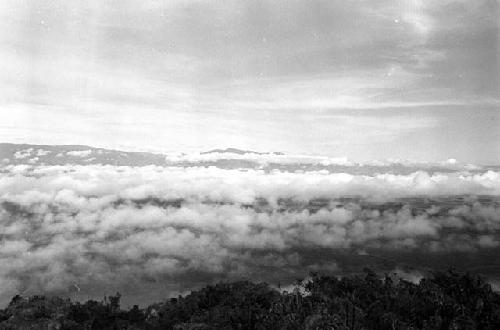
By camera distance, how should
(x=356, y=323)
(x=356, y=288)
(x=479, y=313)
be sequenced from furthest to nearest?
(x=356, y=288)
(x=479, y=313)
(x=356, y=323)

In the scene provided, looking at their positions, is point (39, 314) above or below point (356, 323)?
below

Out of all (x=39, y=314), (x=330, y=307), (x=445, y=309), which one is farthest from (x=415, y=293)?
(x=39, y=314)

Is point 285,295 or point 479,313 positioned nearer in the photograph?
point 479,313

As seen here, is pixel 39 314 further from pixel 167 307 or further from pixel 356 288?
pixel 356 288

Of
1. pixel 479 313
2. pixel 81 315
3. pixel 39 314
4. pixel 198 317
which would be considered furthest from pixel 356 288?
pixel 39 314

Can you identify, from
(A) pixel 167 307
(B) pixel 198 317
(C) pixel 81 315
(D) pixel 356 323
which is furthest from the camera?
(A) pixel 167 307

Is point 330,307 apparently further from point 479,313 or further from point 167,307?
point 167,307
